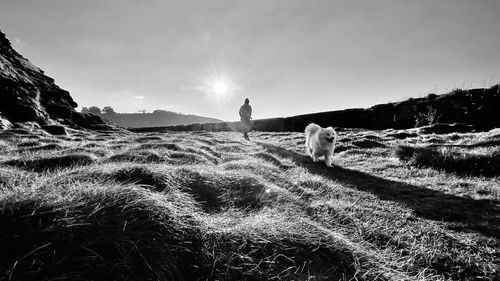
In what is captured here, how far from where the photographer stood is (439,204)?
3.38 metres

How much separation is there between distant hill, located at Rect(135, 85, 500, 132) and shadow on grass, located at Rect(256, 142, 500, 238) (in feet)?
45.9

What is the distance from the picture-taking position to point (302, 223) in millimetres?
2207

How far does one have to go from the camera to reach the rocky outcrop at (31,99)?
14.9 meters

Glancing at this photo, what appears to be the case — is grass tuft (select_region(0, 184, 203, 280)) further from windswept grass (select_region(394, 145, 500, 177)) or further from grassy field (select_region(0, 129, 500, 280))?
windswept grass (select_region(394, 145, 500, 177))

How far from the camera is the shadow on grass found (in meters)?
2.75

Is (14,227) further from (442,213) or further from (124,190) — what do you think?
(442,213)

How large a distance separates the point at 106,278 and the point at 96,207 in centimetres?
55

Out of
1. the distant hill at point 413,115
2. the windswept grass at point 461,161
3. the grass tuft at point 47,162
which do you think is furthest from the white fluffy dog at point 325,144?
the distant hill at point 413,115

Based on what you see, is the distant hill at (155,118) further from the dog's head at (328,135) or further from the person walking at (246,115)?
the dog's head at (328,135)

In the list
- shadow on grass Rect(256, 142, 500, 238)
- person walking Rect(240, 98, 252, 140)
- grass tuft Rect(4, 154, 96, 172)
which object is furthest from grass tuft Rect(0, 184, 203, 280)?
person walking Rect(240, 98, 252, 140)

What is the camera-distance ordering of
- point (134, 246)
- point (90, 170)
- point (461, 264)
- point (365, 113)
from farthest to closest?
1. point (365, 113)
2. point (90, 170)
3. point (461, 264)
4. point (134, 246)

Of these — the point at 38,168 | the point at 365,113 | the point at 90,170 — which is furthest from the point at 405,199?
the point at 365,113

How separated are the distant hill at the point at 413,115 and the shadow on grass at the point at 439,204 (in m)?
14.0

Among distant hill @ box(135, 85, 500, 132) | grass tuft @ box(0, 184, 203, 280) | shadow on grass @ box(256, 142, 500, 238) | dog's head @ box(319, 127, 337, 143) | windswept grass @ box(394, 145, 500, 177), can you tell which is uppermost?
distant hill @ box(135, 85, 500, 132)
